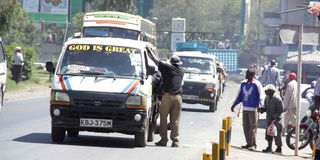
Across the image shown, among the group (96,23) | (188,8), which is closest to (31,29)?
(96,23)

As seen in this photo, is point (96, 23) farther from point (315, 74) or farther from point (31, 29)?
point (31, 29)

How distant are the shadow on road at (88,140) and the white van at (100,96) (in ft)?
1.17

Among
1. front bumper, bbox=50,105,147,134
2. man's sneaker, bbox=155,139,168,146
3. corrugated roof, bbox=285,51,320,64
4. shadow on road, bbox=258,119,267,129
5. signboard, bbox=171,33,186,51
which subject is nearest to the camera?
front bumper, bbox=50,105,147,134

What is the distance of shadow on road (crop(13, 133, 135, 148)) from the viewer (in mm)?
13195

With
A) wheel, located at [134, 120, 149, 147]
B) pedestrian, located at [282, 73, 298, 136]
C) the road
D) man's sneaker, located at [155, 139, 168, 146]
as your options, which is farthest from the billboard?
wheel, located at [134, 120, 149, 147]

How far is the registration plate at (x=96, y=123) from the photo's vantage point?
12.5m

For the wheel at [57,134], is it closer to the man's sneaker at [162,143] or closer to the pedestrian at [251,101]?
the man's sneaker at [162,143]

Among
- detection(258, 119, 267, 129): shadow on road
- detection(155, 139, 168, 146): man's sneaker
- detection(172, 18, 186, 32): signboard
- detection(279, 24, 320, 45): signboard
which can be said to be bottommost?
detection(258, 119, 267, 129): shadow on road

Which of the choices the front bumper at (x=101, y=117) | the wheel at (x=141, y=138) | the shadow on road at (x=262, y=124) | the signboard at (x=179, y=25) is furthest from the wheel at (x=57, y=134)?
the signboard at (x=179, y=25)

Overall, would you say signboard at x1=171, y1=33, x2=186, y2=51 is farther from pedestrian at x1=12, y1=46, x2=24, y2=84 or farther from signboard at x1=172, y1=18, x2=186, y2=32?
pedestrian at x1=12, y1=46, x2=24, y2=84

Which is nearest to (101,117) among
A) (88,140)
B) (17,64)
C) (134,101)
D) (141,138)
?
(134,101)

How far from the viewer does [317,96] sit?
1146cm

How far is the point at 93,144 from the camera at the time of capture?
13180 mm

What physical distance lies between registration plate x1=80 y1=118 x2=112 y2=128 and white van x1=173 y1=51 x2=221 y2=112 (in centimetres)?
1374
